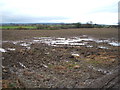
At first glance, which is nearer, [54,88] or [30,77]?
[54,88]

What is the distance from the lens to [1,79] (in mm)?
7566

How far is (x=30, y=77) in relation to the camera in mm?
7969

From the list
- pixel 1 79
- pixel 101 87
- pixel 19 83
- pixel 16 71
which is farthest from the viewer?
pixel 16 71

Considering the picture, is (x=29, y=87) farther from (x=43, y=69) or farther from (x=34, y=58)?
(x=34, y=58)

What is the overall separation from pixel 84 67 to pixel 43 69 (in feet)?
7.41

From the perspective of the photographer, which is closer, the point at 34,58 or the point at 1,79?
the point at 1,79

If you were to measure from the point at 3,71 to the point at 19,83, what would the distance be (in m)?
1.99

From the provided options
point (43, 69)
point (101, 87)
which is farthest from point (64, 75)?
point (101, 87)

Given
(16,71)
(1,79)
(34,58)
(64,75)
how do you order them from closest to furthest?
(1,79)
(64,75)
(16,71)
(34,58)

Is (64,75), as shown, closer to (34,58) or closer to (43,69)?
(43,69)

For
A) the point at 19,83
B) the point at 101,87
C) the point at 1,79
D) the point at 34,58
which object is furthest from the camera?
the point at 34,58

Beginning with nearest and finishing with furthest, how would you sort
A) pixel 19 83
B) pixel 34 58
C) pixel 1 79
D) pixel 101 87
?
1. pixel 101 87
2. pixel 19 83
3. pixel 1 79
4. pixel 34 58

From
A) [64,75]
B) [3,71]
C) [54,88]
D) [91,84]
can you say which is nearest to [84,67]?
[64,75]

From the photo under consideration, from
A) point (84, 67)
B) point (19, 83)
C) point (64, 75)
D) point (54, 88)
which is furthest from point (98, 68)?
point (19, 83)
